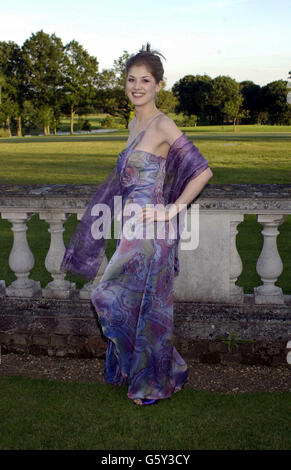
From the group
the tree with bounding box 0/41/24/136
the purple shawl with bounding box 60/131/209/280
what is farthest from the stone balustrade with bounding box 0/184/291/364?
the tree with bounding box 0/41/24/136

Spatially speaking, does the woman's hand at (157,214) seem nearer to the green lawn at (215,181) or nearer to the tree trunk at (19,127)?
the green lawn at (215,181)

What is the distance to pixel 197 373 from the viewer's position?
3564 millimetres

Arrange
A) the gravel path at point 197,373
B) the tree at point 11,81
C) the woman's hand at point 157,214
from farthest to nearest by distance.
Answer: the tree at point 11,81
the gravel path at point 197,373
the woman's hand at point 157,214

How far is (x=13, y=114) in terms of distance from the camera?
72.7 meters

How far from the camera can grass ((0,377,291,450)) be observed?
9.18 ft

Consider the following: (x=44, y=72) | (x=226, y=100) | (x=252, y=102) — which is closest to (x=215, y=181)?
(x=44, y=72)

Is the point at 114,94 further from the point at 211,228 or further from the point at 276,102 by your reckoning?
the point at 211,228

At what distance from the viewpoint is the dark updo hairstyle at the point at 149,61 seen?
3051 mm

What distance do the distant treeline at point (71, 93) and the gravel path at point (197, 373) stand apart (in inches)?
2760

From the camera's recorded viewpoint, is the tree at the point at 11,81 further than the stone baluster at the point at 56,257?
Yes

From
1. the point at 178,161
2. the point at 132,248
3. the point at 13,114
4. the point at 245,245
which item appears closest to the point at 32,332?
the point at 132,248

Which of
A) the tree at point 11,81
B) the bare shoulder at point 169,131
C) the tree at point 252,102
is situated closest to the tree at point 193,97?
the tree at point 252,102

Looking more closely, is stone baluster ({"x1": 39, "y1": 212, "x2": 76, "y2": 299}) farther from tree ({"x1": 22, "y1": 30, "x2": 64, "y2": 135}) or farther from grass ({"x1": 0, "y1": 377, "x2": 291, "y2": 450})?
tree ({"x1": 22, "y1": 30, "x2": 64, "y2": 135})
